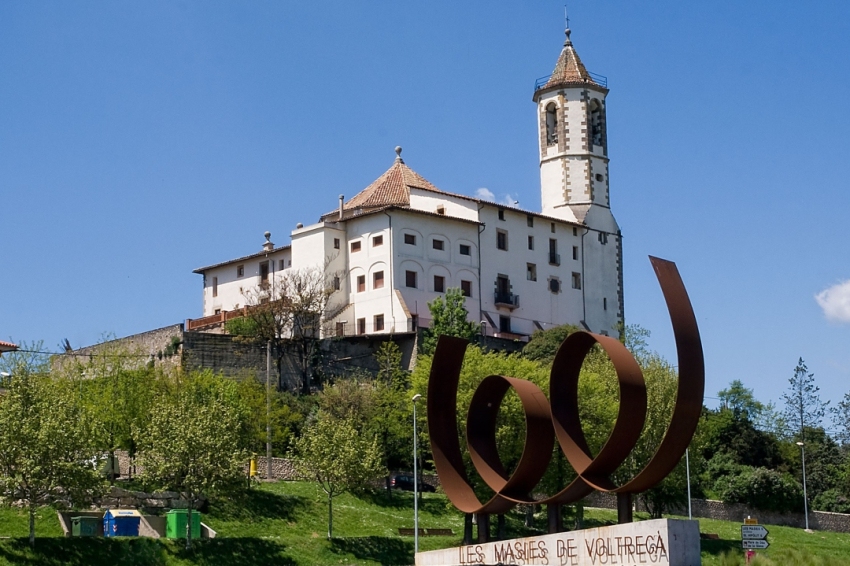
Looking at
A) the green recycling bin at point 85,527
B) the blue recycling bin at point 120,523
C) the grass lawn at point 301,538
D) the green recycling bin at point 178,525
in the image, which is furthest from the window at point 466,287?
the green recycling bin at point 85,527

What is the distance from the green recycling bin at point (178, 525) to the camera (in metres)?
43.2

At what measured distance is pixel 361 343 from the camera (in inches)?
2849

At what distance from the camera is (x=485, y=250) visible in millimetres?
77688

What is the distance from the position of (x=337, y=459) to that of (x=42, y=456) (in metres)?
12.3

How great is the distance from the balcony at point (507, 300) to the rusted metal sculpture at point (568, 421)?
146 ft

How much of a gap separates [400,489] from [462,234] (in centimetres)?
2307

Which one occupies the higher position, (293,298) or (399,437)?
(293,298)

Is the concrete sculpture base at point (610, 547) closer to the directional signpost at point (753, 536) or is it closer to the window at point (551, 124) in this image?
the directional signpost at point (753, 536)

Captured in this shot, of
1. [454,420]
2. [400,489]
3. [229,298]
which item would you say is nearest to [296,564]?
[454,420]

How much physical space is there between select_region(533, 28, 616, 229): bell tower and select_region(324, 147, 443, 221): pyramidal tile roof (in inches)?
311

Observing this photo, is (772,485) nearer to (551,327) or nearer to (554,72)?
(551,327)

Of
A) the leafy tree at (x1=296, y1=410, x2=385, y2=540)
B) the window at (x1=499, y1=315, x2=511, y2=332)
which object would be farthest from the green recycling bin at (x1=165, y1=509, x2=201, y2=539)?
the window at (x1=499, y1=315, x2=511, y2=332)

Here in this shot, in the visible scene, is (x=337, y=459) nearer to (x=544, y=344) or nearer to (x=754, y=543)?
(x=754, y=543)

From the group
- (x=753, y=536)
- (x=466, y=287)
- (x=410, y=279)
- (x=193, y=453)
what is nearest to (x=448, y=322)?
(x=410, y=279)
